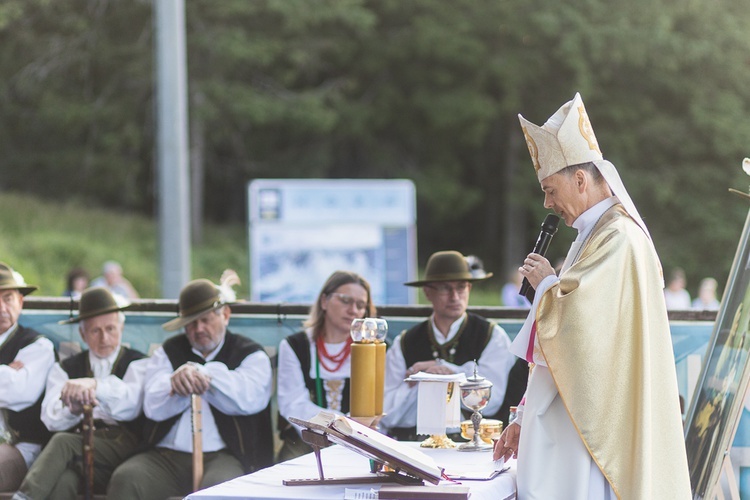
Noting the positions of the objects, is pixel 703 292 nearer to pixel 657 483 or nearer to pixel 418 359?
pixel 418 359

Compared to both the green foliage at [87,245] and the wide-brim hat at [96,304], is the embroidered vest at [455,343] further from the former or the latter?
the green foliage at [87,245]

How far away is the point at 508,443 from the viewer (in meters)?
4.38

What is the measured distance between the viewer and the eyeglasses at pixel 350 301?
611 centimetres

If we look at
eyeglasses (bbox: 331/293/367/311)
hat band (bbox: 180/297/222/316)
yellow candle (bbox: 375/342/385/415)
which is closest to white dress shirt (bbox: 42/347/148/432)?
hat band (bbox: 180/297/222/316)

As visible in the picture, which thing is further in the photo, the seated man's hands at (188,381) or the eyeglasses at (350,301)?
the eyeglasses at (350,301)

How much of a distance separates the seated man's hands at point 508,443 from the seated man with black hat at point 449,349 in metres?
1.64

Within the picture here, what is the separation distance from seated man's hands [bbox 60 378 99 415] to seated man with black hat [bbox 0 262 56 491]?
54cm

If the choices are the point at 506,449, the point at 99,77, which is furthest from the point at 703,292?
the point at 99,77

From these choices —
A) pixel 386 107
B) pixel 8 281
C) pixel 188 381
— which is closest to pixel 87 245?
pixel 386 107

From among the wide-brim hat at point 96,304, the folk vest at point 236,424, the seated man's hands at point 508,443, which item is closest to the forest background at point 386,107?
the wide-brim hat at point 96,304

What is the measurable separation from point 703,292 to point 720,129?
37.3 feet

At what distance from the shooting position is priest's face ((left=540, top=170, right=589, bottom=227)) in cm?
423

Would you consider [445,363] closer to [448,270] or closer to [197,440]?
[448,270]

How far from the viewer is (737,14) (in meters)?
28.2
